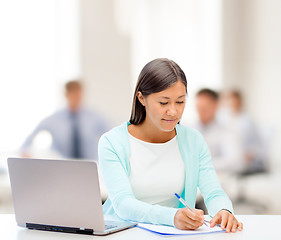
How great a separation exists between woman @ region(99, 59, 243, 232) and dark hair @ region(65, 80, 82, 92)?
3413mm

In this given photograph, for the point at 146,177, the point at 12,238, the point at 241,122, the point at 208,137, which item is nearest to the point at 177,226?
the point at 146,177

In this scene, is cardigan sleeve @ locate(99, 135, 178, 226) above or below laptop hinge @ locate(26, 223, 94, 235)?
above

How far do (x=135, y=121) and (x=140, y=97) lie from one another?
13cm

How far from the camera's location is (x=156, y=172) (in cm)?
187

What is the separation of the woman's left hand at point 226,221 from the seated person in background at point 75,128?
3518 millimetres

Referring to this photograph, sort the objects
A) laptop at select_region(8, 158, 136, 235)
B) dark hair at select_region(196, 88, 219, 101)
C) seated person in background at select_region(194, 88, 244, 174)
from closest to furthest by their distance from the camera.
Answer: laptop at select_region(8, 158, 136, 235)
seated person in background at select_region(194, 88, 244, 174)
dark hair at select_region(196, 88, 219, 101)

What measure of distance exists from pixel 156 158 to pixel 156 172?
0.18 ft

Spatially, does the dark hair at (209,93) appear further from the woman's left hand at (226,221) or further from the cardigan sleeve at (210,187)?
the woman's left hand at (226,221)

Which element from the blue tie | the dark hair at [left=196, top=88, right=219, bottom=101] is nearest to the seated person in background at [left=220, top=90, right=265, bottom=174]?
the dark hair at [left=196, top=88, right=219, bottom=101]

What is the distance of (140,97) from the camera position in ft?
6.08

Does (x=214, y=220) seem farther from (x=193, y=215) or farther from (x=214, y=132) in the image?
(x=214, y=132)

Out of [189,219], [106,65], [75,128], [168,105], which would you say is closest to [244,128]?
[106,65]

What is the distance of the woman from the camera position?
171cm

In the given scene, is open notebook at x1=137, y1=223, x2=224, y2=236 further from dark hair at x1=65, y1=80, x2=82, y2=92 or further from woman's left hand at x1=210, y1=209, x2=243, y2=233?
dark hair at x1=65, y1=80, x2=82, y2=92
